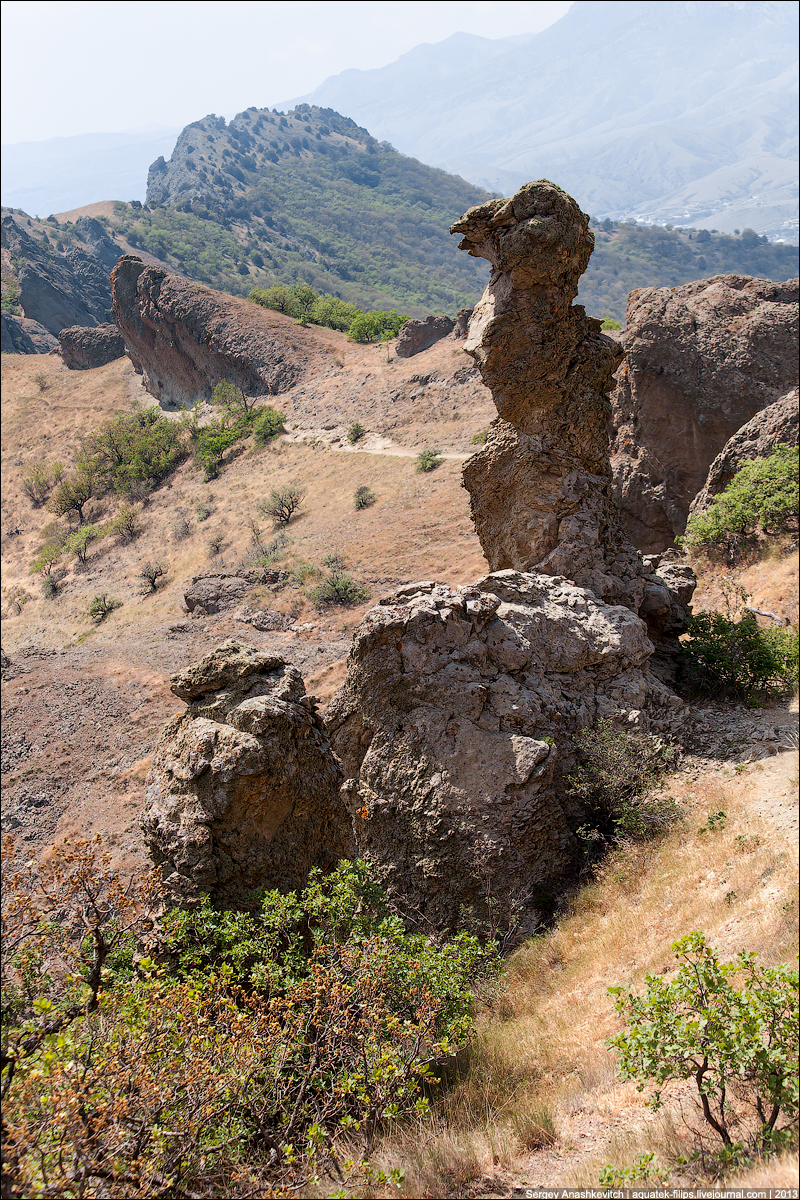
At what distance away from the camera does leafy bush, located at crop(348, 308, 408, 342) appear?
4972 centimetres

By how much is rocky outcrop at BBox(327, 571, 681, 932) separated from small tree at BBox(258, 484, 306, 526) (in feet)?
73.6

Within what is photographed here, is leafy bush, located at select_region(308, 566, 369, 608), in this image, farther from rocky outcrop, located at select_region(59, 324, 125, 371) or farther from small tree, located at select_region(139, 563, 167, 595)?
rocky outcrop, located at select_region(59, 324, 125, 371)

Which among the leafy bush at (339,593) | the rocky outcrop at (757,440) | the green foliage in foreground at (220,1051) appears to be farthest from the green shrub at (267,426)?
the green foliage in foreground at (220,1051)

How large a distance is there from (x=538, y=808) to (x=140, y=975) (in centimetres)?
412

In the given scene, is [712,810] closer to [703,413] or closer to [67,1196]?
[67,1196]

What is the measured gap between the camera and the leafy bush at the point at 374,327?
49719 millimetres

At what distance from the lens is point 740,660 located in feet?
32.2

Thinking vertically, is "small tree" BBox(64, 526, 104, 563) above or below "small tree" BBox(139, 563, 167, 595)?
above

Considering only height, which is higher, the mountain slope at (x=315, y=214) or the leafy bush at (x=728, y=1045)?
the mountain slope at (x=315, y=214)

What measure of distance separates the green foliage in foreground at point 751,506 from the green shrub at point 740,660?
13.5ft

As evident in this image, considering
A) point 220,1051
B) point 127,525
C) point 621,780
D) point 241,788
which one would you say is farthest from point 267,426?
point 220,1051

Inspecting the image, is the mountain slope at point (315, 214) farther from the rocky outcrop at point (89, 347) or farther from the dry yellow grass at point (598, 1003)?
the dry yellow grass at point (598, 1003)

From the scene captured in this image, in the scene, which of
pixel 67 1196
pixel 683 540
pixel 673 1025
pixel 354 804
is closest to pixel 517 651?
pixel 354 804

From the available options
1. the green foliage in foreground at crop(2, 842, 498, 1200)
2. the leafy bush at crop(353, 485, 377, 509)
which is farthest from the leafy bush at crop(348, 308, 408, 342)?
the green foliage in foreground at crop(2, 842, 498, 1200)
